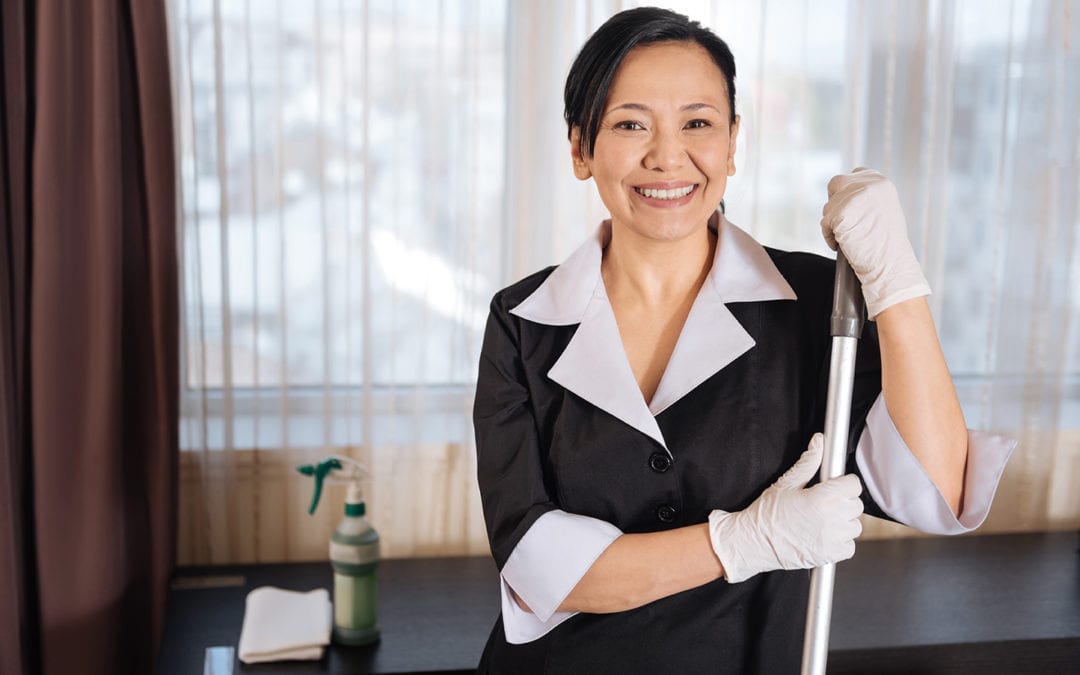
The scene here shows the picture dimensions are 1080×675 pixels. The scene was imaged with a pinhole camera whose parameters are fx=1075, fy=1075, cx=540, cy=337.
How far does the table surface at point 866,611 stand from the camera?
1961 mm

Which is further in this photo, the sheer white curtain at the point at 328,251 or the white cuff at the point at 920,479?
the sheer white curtain at the point at 328,251

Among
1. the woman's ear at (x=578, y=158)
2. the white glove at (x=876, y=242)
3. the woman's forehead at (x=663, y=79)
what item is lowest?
the white glove at (x=876, y=242)

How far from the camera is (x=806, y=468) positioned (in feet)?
4.23

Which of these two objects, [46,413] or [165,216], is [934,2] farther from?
[46,413]

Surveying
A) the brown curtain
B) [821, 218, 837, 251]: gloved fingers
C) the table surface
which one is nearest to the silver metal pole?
[821, 218, 837, 251]: gloved fingers

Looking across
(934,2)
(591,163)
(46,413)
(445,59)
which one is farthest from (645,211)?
(934,2)

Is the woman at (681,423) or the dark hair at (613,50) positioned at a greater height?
the dark hair at (613,50)

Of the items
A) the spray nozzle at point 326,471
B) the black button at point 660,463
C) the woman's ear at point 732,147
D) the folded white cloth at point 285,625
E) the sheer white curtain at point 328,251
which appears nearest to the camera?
the black button at point 660,463

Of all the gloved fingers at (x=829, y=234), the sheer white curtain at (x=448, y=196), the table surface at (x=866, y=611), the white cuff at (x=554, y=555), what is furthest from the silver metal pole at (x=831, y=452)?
the sheer white curtain at (x=448, y=196)

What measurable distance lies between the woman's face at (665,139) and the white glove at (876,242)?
0.58 feet

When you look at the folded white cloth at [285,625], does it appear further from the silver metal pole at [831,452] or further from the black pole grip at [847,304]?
the black pole grip at [847,304]

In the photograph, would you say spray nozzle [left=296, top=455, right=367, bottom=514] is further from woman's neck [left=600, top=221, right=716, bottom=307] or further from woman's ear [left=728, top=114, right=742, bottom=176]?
woman's ear [left=728, top=114, right=742, bottom=176]

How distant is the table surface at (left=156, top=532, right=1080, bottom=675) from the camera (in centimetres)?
196

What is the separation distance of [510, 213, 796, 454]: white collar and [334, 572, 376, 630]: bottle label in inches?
30.1
